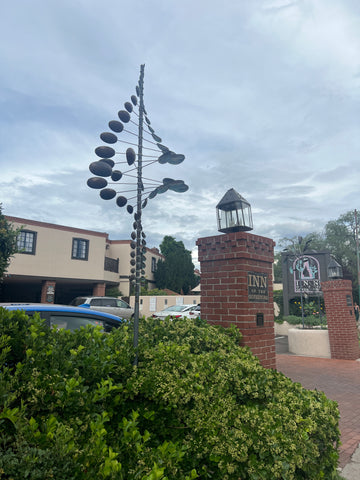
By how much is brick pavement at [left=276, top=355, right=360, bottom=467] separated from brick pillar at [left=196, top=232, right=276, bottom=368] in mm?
1468

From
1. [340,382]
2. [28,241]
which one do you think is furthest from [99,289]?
[340,382]

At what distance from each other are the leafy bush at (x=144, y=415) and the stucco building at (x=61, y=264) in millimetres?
18992

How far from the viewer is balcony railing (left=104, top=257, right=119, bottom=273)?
1125 inches

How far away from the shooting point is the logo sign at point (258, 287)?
538 cm

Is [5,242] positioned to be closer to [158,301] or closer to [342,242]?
[158,301]

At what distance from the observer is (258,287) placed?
5543 mm

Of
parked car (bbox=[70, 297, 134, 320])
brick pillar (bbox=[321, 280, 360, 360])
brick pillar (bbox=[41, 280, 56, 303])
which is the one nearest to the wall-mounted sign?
brick pillar (bbox=[321, 280, 360, 360])

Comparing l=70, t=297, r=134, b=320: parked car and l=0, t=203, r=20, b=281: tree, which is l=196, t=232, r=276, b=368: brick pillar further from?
l=70, t=297, r=134, b=320: parked car

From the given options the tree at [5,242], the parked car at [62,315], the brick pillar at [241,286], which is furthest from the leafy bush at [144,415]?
the tree at [5,242]

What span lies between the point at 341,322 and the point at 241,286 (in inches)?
357

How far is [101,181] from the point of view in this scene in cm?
395

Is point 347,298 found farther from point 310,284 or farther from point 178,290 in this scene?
point 178,290

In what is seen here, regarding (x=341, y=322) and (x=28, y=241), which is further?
(x=28, y=241)

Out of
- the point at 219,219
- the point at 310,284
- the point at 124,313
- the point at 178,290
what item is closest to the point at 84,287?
the point at 178,290
